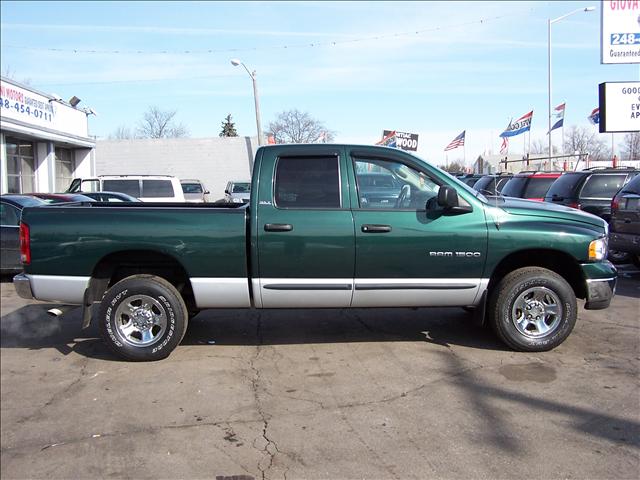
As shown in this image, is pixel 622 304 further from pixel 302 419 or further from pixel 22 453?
pixel 22 453

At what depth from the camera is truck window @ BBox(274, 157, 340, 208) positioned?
544 centimetres

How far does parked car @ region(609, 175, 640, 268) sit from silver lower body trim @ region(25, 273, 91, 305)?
814cm

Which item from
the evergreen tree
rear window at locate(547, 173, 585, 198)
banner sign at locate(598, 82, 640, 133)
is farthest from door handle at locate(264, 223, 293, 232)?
the evergreen tree

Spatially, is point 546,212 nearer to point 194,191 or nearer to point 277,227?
point 277,227

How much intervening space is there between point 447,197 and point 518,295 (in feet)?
4.10

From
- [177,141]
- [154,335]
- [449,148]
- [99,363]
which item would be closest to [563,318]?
[154,335]

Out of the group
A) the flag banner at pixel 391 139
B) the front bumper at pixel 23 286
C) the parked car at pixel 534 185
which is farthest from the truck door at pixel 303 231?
the flag banner at pixel 391 139

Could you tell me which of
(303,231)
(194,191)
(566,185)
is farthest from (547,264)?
(194,191)

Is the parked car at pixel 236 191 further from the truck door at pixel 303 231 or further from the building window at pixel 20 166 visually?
the truck door at pixel 303 231

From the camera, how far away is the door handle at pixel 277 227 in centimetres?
530

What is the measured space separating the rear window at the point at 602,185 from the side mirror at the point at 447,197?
6.97m

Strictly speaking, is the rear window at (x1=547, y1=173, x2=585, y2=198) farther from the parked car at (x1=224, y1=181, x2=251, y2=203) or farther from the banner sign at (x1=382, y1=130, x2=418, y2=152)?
the parked car at (x1=224, y1=181, x2=251, y2=203)

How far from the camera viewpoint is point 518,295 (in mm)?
5508

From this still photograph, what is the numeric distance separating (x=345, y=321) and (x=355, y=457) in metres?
3.29
